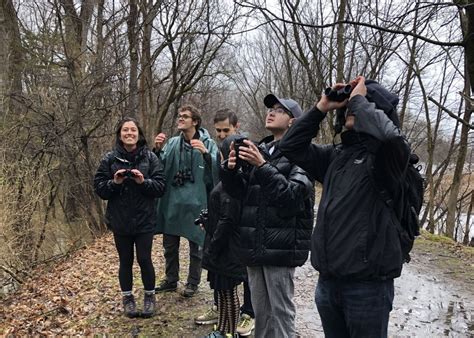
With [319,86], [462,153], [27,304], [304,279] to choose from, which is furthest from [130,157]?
[319,86]

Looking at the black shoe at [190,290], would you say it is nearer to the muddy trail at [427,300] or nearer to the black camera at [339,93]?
the muddy trail at [427,300]

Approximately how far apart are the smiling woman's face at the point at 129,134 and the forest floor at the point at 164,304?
174cm

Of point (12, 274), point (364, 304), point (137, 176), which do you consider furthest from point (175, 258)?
point (12, 274)

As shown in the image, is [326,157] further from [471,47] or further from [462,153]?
[462,153]

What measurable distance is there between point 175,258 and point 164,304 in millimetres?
519

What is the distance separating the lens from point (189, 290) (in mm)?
5035

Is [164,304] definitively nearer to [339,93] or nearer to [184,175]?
[184,175]

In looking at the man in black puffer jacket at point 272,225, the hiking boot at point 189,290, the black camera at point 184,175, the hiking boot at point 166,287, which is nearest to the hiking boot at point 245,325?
the man in black puffer jacket at point 272,225

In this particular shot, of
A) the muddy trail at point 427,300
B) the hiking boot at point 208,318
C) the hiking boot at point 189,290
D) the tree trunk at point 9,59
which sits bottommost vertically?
the muddy trail at point 427,300

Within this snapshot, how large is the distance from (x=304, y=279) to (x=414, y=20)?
3792 millimetres

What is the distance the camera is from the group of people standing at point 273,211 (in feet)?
6.95

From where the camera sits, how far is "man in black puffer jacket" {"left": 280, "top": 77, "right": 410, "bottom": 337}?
6.79 ft

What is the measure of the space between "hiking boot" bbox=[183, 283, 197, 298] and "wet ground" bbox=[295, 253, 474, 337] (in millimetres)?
1194

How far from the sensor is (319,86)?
16203 millimetres
